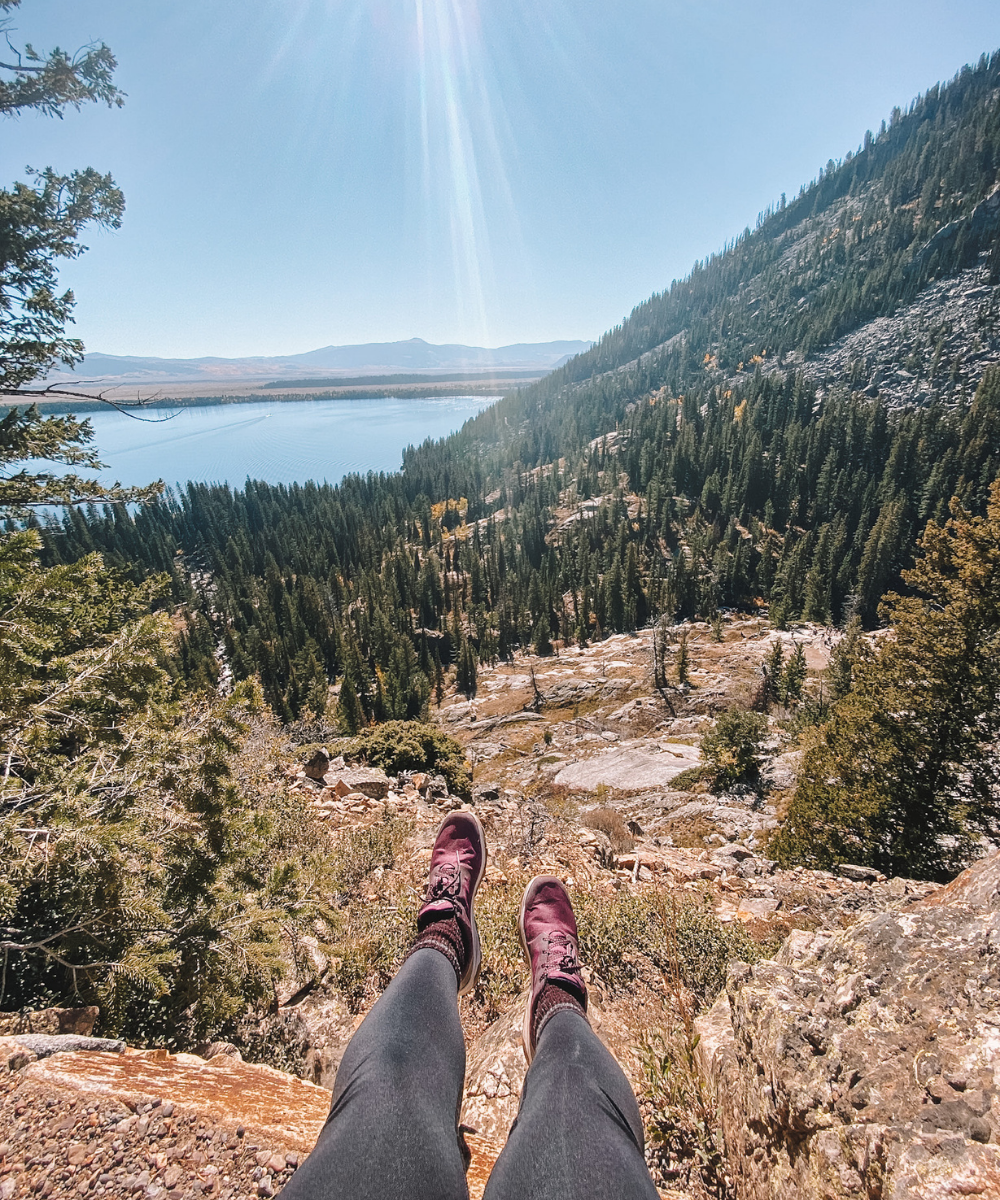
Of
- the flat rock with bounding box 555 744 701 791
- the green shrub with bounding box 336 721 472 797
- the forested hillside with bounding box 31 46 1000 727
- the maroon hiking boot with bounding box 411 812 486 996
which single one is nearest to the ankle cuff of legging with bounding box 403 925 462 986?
the maroon hiking boot with bounding box 411 812 486 996

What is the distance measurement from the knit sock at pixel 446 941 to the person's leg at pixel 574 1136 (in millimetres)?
1030

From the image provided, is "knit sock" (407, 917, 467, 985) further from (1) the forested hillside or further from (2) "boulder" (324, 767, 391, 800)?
(1) the forested hillside

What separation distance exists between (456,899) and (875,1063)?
3025 millimetres

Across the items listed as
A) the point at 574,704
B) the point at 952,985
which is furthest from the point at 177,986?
the point at 574,704

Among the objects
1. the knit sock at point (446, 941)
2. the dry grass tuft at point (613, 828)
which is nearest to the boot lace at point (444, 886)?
the knit sock at point (446, 941)

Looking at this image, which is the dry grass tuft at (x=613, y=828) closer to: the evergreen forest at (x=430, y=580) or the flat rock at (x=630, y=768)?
the evergreen forest at (x=430, y=580)

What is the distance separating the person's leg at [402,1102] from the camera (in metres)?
1.99

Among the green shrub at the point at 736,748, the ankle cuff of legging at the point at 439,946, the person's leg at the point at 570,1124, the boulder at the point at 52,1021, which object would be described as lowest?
the green shrub at the point at 736,748

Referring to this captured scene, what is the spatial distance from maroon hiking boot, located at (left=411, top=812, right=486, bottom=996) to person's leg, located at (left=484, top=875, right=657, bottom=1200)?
670 millimetres

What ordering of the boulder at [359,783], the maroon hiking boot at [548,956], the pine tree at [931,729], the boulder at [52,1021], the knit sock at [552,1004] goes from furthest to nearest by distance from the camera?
1. the boulder at [359,783]
2. the pine tree at [931,729]
3. the maroon hiking boot at [548,956]
4. the knit sock at [552,1004]
5. the boulder at [52,1021]

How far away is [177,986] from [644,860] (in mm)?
8369

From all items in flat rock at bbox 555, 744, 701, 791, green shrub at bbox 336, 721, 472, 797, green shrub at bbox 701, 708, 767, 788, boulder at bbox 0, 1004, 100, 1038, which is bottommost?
flat rock at bbox 555, 744, 701, 791

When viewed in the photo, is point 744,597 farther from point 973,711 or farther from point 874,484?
point 973,711

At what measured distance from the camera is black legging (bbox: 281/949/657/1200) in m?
2.02
